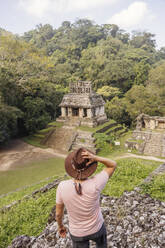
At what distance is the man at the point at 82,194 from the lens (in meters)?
2.45

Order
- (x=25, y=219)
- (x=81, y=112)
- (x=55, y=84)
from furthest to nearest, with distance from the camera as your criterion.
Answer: (x=55, y=84)
(x=81, y=112)
(x=25, y=219)

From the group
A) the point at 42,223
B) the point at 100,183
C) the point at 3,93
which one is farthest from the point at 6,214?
the point at 3,93

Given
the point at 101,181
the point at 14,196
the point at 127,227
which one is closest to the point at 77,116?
the point at 14,196

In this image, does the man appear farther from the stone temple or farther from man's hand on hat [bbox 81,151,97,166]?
the stone temple

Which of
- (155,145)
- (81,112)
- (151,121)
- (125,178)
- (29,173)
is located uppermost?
(81,112)

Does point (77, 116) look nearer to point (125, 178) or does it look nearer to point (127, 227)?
point (125, 178)

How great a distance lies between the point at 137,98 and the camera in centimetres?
2331

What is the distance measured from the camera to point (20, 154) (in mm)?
16562

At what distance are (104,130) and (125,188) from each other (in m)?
14.4

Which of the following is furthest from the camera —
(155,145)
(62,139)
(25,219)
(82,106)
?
(82,106)

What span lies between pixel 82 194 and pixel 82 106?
18.1 metres

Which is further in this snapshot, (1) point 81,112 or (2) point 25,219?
(1) point 81,112

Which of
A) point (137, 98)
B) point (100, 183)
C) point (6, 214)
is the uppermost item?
point (137, 98)

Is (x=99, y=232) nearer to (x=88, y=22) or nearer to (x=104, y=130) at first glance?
(x=104, y=130)
